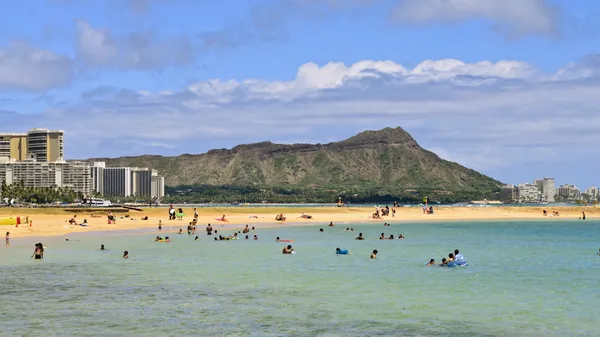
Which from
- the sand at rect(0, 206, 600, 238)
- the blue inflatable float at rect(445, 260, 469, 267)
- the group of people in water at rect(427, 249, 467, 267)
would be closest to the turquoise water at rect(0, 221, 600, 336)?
the blue inflatable float at rect(445, 260, 469, 267)

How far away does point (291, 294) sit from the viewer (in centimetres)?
3647

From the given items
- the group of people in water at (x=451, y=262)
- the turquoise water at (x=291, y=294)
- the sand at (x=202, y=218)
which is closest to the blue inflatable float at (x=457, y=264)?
the group of people in water at (x=451, y=262)

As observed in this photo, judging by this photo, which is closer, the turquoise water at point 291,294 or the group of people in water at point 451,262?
the turquoise water at point 291,294

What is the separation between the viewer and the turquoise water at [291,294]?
91.9ft

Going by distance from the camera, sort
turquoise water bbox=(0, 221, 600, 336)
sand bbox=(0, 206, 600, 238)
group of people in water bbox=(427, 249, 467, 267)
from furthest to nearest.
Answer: sand bbox=(0, 206, 600, 238), group of people in water bbox=(427, 249, 467, 267), turquoise water bbox=(0, 221, 600, 336)

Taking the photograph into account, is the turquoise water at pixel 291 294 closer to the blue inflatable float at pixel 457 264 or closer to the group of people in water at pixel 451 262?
the blue inflatable float at pixel 457 264

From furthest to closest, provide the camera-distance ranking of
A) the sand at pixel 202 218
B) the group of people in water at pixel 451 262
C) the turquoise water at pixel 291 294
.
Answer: the sand at pixel 202 218, the group of people in water at pixel 451 262, the turquoise water at pixel 291 294

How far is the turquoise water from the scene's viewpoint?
2800cm

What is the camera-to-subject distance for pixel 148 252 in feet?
203

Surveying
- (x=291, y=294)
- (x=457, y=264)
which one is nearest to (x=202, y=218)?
(x=457, y=264)

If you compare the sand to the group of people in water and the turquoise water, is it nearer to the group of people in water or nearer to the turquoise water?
the turquoise water

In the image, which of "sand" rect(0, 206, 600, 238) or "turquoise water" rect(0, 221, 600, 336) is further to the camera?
"sand" rect(0, 206, 600, 238)

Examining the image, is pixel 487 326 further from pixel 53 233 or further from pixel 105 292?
pixel 53 233

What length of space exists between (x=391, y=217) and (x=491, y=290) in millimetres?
113223
